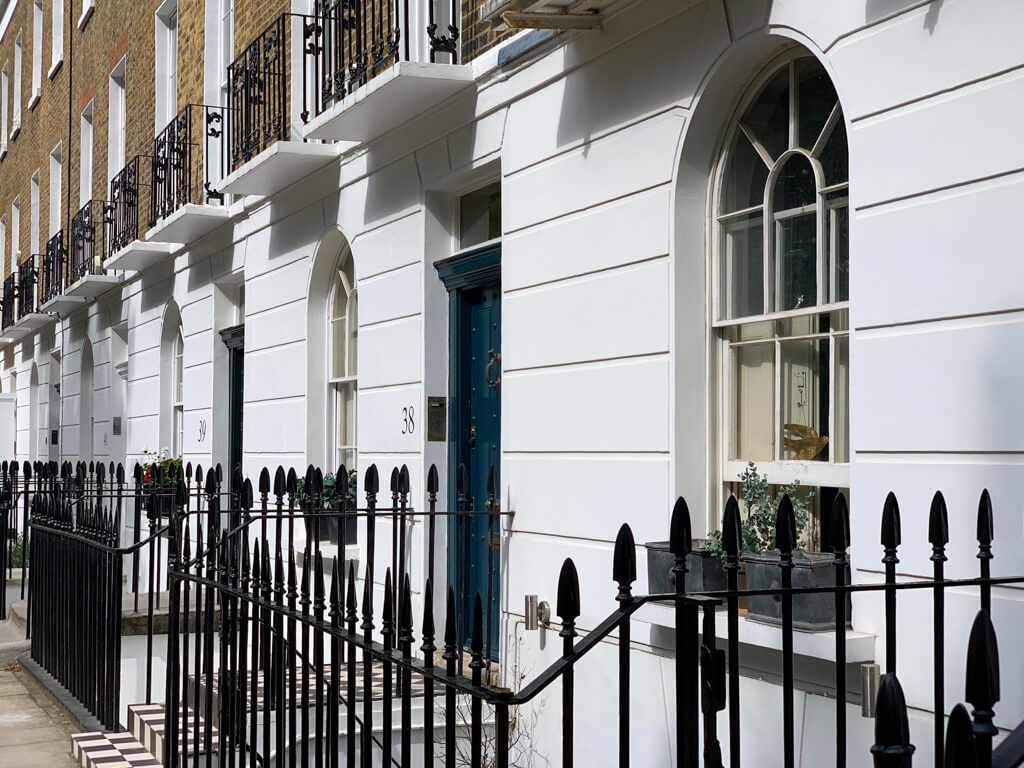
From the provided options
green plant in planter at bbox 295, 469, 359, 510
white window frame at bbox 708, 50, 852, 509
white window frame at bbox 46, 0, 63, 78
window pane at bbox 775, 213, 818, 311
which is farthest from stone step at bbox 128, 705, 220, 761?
white window frame at bbox 46, 0, 63, 78

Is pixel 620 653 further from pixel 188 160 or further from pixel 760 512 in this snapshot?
pixel 188 160

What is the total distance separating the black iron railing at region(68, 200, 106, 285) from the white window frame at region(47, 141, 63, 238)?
207 centimetres

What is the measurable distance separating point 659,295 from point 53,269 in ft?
50.4

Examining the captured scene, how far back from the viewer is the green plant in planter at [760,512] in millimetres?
4586

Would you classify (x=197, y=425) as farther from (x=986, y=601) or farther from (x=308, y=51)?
(x=986, y=601)

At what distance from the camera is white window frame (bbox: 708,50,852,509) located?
459 cm

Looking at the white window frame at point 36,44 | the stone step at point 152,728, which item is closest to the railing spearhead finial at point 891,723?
the stone step at point 152,728

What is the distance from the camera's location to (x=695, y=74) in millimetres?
5086

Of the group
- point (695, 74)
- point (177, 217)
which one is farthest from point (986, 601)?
point (177, 217)

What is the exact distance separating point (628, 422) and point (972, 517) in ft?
6.24

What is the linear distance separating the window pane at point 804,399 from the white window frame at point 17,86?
817 inches

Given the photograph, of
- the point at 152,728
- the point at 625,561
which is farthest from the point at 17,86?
the point at 625,561

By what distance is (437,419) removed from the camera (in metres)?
7.36

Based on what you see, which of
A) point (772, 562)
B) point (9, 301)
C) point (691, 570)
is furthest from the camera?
point (9, 301)
